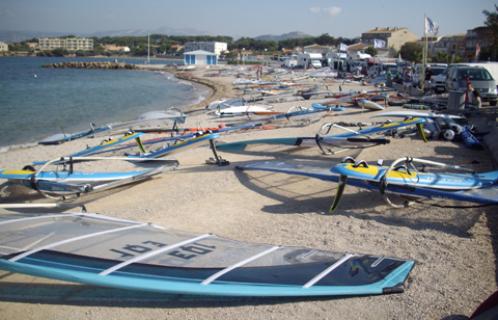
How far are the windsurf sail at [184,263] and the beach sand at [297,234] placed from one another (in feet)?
0.67

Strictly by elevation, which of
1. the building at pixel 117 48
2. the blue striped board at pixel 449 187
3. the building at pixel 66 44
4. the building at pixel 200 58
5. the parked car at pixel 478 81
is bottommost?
the blue striped board at pixel 449 187

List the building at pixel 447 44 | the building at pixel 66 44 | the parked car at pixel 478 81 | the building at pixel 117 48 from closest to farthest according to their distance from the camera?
the parked car at pixel 478 81 → the building at pixel 447 44 → the building at pixel 117 48 → the building at pixel 66 44

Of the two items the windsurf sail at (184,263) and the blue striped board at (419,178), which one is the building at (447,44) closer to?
the blue striped board at (419,178)

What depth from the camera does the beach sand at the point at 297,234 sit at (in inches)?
154

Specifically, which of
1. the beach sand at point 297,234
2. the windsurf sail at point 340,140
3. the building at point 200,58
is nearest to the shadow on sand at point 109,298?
the beach sand at point 297,234

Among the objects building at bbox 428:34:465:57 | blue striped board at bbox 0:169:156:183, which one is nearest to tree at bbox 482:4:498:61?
building at bbox 428:34:465:57

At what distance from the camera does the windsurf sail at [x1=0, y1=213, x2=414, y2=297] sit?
3.80m

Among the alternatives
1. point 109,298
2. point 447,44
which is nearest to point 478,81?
point 109,298

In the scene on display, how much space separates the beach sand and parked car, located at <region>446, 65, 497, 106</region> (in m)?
8.83

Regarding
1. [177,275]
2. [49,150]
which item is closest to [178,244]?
[177,275]

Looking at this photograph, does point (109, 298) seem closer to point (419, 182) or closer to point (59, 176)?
point (59, 176)

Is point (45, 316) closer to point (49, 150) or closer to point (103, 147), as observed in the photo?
point (103, 147)

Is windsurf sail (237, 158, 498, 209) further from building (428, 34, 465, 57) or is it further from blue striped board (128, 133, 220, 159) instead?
building (428, 34, 465, 57)

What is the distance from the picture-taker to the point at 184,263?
4242 mm
